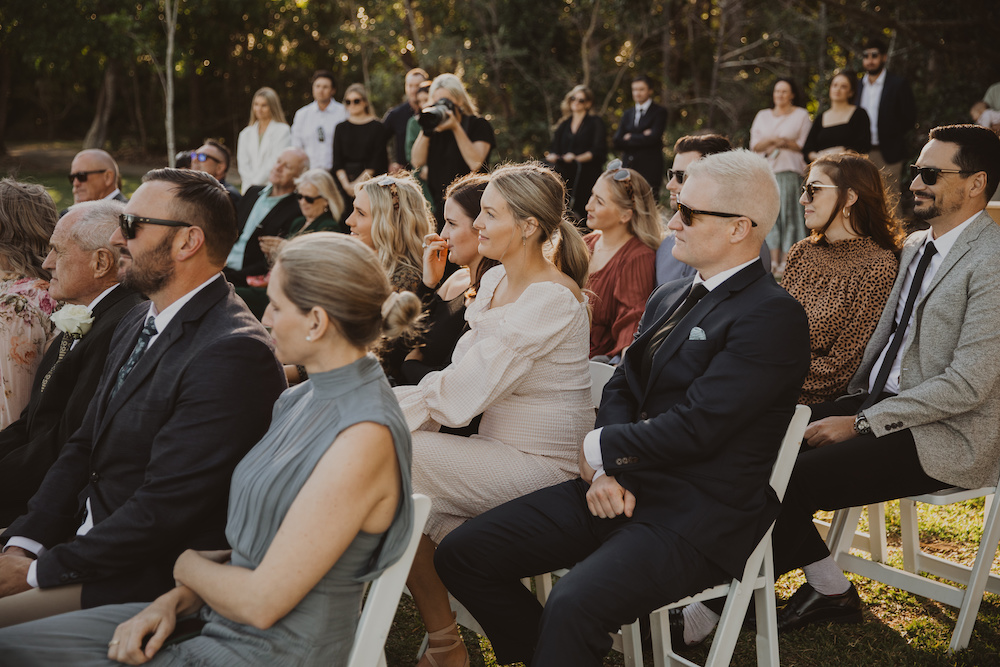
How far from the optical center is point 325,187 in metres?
6.50

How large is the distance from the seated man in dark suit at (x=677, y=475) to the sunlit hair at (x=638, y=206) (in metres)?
1.91

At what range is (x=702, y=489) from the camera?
2383 millimetres

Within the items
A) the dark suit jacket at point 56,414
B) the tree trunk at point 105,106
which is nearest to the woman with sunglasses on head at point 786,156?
the dark suit jacket at point 56,414

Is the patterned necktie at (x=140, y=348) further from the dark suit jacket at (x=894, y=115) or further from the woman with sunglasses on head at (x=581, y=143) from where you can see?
the dark suit jacket at (x=894, y=115)

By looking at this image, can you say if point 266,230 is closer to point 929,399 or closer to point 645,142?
point 645,142

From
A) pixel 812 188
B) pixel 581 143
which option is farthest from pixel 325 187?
pixel 581 143

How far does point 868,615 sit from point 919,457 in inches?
29.1

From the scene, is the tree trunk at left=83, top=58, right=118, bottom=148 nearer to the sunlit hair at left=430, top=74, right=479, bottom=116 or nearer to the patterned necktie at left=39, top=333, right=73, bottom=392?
the sunlit hair at left=430, top=74, right=479, bottom=116

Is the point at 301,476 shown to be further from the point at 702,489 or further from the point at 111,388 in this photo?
the point at 702,489

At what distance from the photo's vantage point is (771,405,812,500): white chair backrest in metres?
2.47

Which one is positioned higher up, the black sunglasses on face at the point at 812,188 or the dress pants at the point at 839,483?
the black sunglasses on face at the point at 812,188

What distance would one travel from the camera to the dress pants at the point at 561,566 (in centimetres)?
221

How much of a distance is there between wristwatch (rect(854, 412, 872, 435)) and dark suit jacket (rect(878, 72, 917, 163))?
268 inches

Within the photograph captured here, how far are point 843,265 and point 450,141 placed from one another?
4310 mm
